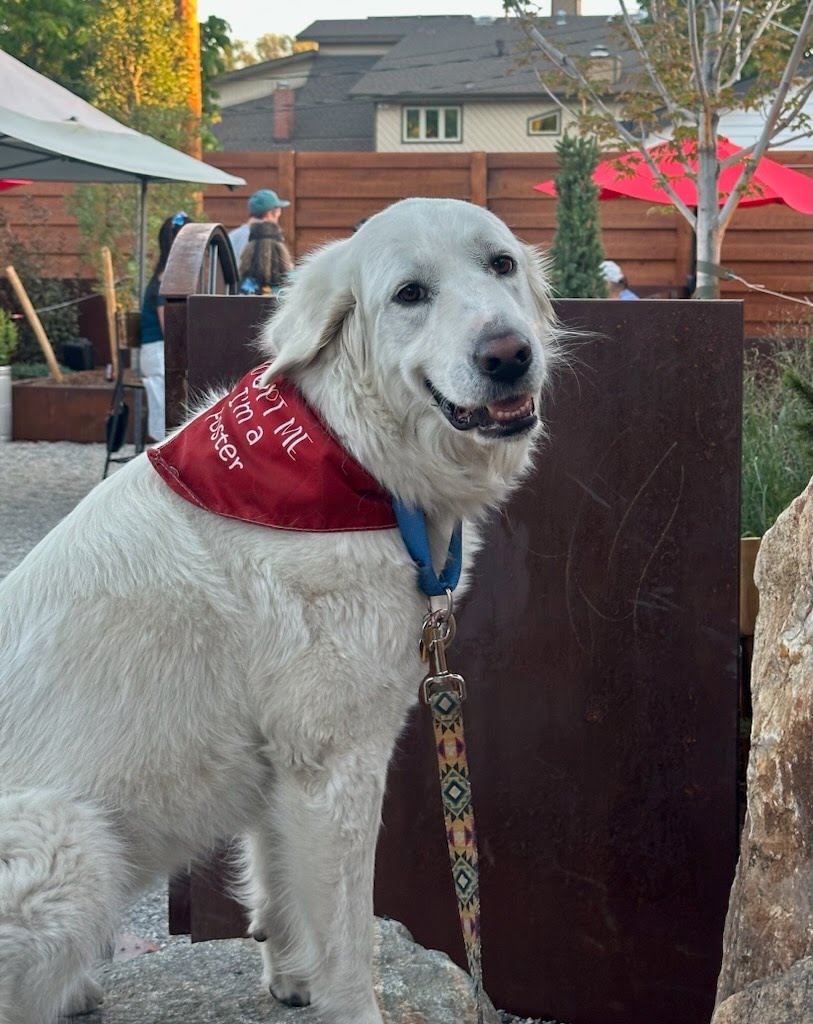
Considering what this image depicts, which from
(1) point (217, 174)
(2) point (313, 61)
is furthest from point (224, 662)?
(2) point (313, 61)

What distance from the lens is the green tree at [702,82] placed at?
24.7 feet

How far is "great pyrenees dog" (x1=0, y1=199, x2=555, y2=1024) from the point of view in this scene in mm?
2404

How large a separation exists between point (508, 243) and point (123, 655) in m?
1.17

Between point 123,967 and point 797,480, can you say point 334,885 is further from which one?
point 797,480

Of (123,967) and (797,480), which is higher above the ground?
(797,480)

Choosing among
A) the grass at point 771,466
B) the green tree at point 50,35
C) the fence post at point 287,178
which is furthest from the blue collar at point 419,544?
the green tree at point 50,35

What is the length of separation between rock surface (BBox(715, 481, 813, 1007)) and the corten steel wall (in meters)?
0.57

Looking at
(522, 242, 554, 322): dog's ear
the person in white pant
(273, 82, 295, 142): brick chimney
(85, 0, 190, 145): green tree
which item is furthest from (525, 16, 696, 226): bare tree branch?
(273, 82, 295, 142): brick chimney

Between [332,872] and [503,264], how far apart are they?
1.34 meters

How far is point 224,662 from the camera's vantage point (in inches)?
98.7

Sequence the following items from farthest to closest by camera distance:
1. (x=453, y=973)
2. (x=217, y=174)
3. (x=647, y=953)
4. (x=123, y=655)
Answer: (x=217, y=174), (x=647, y=953), (x=453, y=973), (x=123, y=655)

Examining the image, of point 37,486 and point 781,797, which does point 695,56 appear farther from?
point 37,486

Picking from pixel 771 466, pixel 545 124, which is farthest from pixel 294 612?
pixel 545 124

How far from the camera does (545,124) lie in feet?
133
